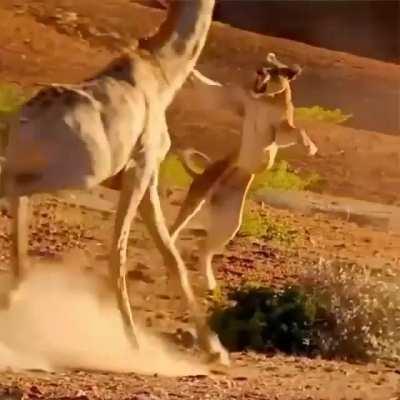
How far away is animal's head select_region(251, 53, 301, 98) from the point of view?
14.1 ft

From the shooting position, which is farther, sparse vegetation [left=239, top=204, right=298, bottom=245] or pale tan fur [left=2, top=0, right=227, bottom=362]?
sparse vegetation [left=239, top=204, right=298, bottom=245]

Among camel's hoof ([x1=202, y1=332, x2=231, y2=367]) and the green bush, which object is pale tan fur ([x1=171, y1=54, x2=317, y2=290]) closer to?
the green bush

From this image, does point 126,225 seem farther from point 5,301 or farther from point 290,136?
point 290,136

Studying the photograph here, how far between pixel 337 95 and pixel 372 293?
0.69 metres

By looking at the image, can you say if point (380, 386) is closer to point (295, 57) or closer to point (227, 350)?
point (227, 350)

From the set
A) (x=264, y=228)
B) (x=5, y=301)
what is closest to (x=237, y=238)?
(x=264, y=228)

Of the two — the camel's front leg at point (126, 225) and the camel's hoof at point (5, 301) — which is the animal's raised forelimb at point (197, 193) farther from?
the camel's hoof at point (5, 301)

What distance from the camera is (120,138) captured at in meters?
3.90

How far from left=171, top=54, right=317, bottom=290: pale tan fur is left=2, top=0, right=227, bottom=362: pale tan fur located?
207 millimetres

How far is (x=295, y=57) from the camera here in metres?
4.55

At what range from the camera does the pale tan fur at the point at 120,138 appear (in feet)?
12.5

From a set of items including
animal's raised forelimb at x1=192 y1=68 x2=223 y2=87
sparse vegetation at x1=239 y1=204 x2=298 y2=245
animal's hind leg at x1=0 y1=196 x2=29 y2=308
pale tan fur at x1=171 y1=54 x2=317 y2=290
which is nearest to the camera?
animal's hind leg at x1=0 y1=196 x2=29 y2=308

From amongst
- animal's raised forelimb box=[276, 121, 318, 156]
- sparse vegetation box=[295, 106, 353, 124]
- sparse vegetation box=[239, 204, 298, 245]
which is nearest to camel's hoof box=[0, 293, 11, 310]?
sparse vegetation box=[239, 204, 298, 245]

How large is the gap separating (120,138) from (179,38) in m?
0.38
